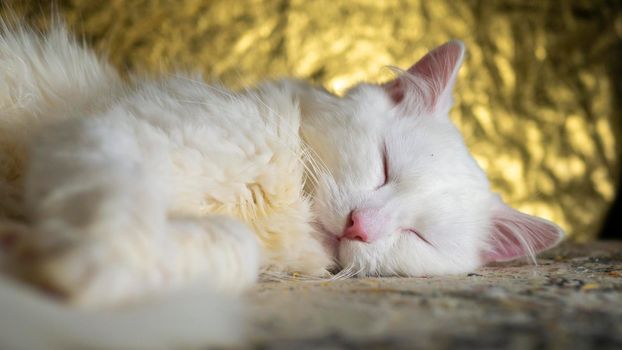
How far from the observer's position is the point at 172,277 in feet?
2.58

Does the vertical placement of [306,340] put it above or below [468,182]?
below

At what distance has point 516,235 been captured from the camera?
61.8 inches

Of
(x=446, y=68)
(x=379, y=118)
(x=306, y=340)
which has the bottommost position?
(x=306, y=340)

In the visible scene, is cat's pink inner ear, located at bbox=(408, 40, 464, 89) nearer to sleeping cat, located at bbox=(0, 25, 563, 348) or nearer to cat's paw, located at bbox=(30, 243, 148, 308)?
sleeping cat, located at bbox=(0, 25, 563, 348)

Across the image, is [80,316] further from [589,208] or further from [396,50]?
[589,208]

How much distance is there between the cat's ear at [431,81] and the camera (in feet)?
4.97

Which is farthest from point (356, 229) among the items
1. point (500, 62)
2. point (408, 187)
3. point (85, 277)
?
point (500, 62)

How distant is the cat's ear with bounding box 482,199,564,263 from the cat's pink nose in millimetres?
500

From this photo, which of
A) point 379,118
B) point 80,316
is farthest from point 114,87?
point 80,316

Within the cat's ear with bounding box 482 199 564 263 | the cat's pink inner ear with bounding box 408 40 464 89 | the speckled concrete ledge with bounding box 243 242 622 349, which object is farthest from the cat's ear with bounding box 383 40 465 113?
the speckled concrete ledge with bounding box 243 242 622 349

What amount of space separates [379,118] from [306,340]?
2.78ft

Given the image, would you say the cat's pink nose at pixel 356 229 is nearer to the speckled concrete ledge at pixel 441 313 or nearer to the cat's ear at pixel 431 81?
the speckled concrete ledge at pixel 441 313

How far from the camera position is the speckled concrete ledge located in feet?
2.21

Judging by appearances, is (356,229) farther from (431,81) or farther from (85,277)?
(85,277)
